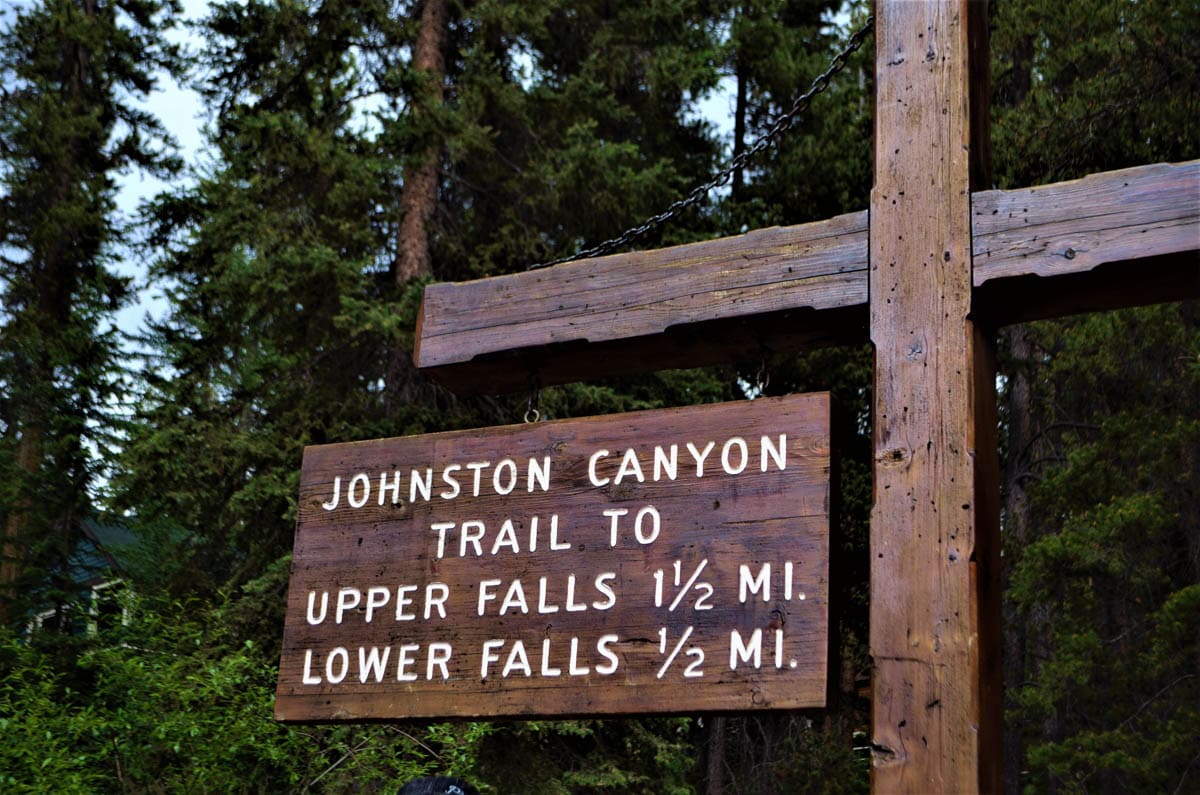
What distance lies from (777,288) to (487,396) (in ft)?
26.6

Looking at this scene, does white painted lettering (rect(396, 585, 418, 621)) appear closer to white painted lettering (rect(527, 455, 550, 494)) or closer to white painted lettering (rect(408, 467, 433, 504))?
white painted lettering (rect(408, 467, 433, 504))

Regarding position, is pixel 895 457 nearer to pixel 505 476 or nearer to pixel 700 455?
pixel 700 455

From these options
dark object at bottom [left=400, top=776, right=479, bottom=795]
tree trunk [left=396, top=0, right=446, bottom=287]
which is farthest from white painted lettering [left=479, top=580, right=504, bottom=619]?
tree trunk [left=396, top=0, right=446, bottom=287]

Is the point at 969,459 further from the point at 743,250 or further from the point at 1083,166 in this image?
the point at 1083,166

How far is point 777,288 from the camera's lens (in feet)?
12.1

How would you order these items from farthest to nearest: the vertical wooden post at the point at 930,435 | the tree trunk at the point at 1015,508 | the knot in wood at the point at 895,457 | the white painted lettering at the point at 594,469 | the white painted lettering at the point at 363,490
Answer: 1. the tree trunk at the point at 1015,508
2. the white painted lettering at the point at 363,490
3. the white painted lettering at the point at 594,469
4. the knot in wood at the point at 895,457
5. the vertical wooden post at the point at 930,435

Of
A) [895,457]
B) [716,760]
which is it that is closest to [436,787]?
[895,457]

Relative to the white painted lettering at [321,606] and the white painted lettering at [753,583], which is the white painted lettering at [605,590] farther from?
the white painted lettering at [321,606]

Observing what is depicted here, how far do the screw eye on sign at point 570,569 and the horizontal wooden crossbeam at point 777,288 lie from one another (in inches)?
11.5

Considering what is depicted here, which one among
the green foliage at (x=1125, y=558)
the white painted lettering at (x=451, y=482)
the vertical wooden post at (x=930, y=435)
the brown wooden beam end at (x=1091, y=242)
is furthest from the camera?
the green foliage at (x=1125, y=558)

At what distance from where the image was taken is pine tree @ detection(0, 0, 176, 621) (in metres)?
16.3

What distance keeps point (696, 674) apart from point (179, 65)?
1916cm

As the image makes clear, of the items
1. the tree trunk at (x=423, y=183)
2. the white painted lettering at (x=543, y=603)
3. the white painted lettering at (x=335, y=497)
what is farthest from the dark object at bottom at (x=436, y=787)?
the tree trunk at (x=423, y=183)

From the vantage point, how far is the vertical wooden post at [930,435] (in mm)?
3092
